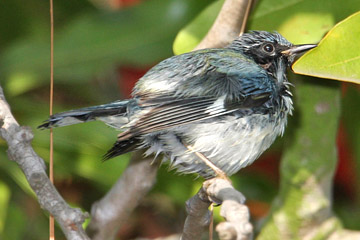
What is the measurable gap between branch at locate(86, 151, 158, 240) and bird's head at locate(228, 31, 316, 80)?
778 mm

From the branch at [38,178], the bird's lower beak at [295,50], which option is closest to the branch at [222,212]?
the branch at [38,178]

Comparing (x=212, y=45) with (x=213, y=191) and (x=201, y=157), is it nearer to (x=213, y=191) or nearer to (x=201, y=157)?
(x=201, y=157)

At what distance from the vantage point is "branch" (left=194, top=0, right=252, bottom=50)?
3.52m

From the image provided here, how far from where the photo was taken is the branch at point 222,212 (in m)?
2.02

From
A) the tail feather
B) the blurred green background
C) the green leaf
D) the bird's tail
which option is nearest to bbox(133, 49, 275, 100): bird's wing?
the bird's tail

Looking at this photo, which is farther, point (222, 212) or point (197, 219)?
point (197, 219)

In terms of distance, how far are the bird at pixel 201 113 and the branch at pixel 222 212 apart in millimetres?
395

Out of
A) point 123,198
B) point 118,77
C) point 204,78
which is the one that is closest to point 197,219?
point 204,78

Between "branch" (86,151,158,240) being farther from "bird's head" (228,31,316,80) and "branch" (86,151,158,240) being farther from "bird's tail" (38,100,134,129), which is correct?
"bird's head" (228,31,316,80)

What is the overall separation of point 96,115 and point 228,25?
88 centimetres

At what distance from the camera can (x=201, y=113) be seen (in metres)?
3.25

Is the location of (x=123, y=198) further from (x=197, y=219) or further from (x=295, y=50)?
(x=295, y=50)

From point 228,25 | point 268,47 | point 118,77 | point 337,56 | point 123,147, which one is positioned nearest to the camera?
point 337,56

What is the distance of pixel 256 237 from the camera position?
4363 mm
